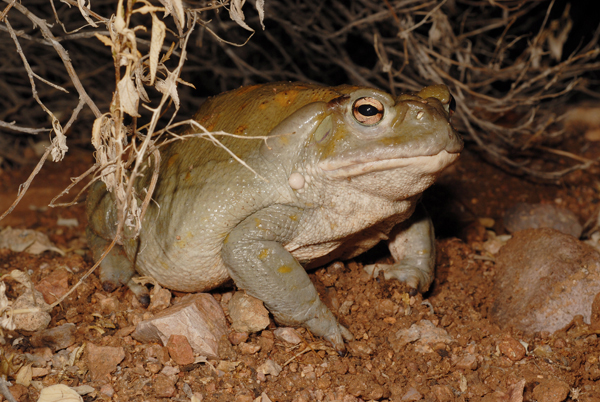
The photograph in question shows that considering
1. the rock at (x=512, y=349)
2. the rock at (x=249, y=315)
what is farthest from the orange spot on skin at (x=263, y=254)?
the rock at (x=512, y=349)

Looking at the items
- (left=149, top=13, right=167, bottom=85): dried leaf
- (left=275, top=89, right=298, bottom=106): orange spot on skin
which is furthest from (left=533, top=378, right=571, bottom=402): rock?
(left=149, top=13, right=167, bottom=85): dried leaf

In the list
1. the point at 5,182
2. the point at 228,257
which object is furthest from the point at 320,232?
the point at 5,182

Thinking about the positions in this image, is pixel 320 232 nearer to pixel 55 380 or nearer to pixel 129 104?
pixel 129 104

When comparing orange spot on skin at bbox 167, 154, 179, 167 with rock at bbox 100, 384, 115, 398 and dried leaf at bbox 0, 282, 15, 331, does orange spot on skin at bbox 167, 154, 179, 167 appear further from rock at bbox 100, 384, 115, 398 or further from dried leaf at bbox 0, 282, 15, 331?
rock at bbox 100, 384, 115, 398

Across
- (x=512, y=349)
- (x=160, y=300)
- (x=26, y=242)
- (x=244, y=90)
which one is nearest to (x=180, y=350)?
(x=160, y=300)

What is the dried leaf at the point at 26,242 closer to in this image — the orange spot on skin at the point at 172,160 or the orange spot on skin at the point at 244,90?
the orange spot on skin at the point at 172,160

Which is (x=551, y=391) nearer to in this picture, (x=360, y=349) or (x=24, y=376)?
(x=360, y=349)
